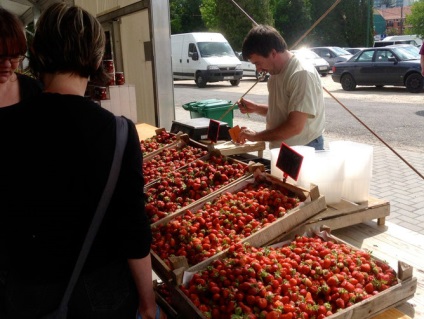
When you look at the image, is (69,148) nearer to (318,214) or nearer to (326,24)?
(318,214)

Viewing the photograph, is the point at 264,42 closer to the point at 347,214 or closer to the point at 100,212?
the point at 347,214

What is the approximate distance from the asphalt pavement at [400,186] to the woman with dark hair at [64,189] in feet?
11.0

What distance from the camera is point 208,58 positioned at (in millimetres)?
18281

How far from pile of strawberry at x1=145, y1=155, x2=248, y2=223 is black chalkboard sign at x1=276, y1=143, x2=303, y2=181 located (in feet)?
1.60

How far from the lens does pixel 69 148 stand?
4.00ft

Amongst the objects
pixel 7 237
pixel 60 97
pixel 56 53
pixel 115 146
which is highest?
pixel 56 53

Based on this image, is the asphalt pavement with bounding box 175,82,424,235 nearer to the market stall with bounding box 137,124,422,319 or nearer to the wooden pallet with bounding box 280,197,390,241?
the wooden pallet with bounding box 280,197,390,241

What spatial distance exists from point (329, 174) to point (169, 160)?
1421 millimetres

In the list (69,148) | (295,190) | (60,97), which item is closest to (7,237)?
(69,148)

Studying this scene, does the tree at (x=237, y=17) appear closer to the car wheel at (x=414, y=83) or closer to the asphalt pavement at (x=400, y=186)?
the car wheel at (x=414, y=83)

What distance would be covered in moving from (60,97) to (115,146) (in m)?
0.21

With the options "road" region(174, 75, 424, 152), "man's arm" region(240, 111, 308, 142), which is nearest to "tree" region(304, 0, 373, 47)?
"road" region(174, 75, 424, 152)

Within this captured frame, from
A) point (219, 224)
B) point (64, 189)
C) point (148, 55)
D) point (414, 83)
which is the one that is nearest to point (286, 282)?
point (219, 224)

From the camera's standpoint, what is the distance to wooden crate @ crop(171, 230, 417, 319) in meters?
1.59
